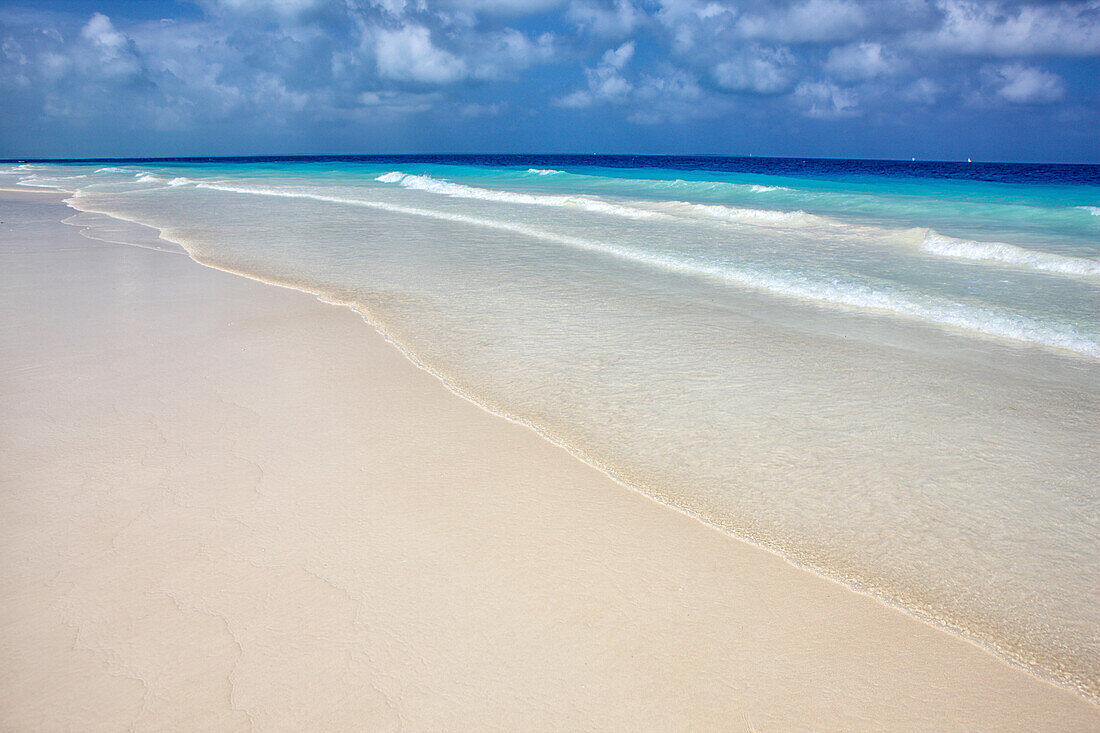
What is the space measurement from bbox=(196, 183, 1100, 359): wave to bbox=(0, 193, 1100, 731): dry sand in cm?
517

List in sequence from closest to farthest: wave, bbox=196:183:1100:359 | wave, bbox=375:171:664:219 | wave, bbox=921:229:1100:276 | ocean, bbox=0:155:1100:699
Answer: ocean, bbox=0:155:1100:699
wave, bbox=196:183:1100:359
wave, bbox=921:229:1100:276
wave, bbox=375:171:664:219

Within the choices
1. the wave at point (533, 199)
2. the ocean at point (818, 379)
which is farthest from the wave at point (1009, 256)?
the wave at point (533, 199)

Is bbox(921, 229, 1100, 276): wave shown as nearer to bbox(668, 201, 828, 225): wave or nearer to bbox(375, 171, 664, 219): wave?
bbox(668, 201, 828, 225): wave

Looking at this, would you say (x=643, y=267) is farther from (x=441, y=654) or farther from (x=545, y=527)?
(x=441, y=654)

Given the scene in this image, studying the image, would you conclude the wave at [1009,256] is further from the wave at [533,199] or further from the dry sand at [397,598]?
the dry sand at [397,598]

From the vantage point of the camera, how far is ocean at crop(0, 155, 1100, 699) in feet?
9.71

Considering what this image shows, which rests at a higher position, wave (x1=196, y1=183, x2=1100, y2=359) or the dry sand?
wave (x1=196, y1=183, x2=1100, y2=359)

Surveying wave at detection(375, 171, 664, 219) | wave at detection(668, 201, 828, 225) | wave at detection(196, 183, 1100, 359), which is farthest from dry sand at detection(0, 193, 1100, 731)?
wave at detection(668, 201, 828, 225)

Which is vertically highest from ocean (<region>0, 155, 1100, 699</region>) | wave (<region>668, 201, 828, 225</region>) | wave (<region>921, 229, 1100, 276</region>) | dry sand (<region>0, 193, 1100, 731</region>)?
wave (<region>668, 201, 828, 225</region>)

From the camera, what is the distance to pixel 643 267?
32.3ft

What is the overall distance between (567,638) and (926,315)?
6425mm

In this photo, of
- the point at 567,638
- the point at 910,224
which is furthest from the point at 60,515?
the point at 910,224

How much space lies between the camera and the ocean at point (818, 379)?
296 cm

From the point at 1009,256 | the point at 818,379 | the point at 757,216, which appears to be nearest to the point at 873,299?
the point at 818,379
